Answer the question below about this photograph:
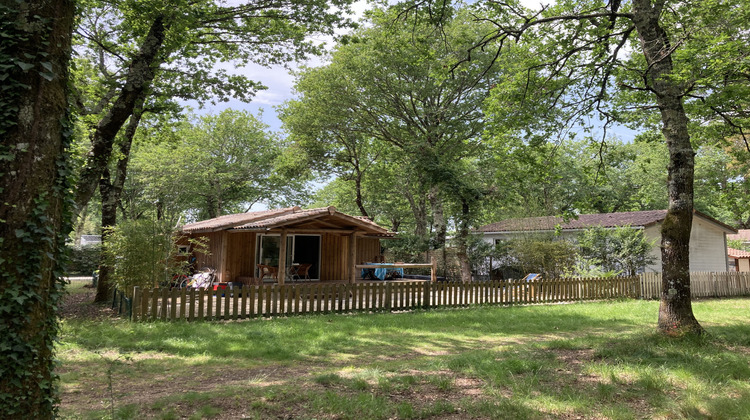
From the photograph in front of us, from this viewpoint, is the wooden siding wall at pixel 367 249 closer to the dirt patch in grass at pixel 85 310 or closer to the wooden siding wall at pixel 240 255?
the wooden siding wall at pixel 240 255

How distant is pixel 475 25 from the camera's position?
21438mm

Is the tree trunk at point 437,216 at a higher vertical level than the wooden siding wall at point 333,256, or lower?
higher

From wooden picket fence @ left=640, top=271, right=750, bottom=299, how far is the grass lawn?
20.0 feet

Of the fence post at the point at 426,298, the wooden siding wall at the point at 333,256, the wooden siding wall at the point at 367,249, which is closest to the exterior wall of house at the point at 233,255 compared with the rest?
the wooden siding wall at the point at 333,256

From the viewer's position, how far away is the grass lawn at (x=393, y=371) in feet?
13.7

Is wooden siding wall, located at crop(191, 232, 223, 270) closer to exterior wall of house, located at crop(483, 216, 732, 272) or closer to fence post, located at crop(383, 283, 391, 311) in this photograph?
fence post, located at crop(383, 283, 391, 311)

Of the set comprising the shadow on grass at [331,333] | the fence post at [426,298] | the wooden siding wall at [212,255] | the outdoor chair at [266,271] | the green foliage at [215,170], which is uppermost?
the green foliage at [215,170]

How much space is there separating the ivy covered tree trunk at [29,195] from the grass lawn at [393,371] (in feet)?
4.14

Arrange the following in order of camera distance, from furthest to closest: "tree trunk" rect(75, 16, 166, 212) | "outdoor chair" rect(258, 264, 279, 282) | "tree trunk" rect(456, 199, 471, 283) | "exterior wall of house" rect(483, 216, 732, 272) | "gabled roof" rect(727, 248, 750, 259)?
1. "gabled roof" rect(727, 248, 750, 259)
2. "exterior wall of house" rect(483, 216, 732, 272)
3. "tree trunk" rect(456, 199, 471, 283)
4. "outdoor chair" rect(258, 264, 279, 282)
5. "tree trunk" rect(75, 16, 166, 212)

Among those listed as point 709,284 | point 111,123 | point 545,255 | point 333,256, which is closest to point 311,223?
point 333,256

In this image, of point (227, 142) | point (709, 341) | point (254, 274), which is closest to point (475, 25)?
point (254, 274)

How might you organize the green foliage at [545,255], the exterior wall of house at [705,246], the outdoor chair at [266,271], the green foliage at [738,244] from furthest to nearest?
the green foliage at [738,244] → the exterior wall of house at [705,246] → the green foliage at [545,255] → the outdoor chair at [266,271]

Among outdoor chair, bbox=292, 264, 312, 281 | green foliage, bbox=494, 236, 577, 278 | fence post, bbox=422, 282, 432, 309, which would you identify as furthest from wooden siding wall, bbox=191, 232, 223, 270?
green foliage, bbox=494, 236, 577, 278

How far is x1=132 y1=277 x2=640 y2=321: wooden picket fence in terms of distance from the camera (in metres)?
9.40
